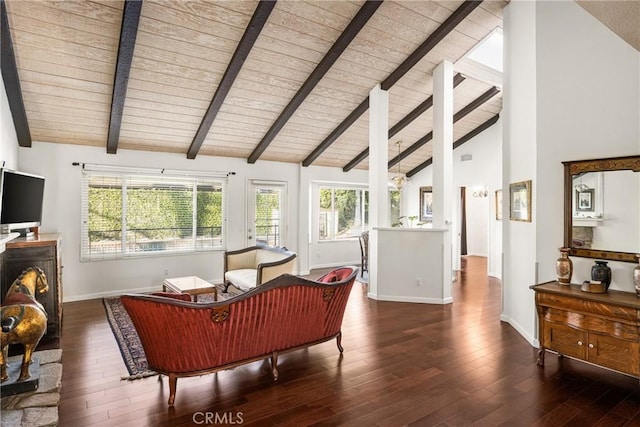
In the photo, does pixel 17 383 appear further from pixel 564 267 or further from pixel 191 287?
pixel 564 267

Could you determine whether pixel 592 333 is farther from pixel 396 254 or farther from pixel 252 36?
pixel 252 36

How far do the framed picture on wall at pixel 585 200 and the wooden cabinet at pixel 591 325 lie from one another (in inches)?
29.1

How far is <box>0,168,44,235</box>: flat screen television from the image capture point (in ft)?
11.1

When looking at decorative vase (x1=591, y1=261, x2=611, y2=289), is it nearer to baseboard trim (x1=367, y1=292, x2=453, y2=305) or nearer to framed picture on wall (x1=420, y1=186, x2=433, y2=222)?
baseboard trim (x1=367, y1=292, x2=453, y2=305)

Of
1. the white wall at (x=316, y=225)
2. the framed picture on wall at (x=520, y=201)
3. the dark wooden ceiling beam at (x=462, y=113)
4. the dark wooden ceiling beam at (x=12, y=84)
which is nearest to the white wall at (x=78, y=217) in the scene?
the dark wooden ceiling beam at (x=12, y=84)

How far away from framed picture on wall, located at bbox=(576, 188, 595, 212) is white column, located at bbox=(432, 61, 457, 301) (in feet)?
6.91

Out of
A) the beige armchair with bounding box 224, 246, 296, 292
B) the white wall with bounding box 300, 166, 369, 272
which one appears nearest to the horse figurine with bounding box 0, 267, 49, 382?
the beige armchair with bounding box 224, 246, 296, 292

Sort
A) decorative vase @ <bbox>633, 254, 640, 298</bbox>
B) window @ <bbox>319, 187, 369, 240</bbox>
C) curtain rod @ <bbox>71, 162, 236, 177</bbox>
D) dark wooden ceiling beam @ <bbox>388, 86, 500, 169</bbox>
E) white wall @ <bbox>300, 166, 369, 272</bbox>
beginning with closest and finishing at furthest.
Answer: decorative vase @ <bbox>633, 254, 640, 298</bbox>, curtain rod @ <bbox>71, 162, 236, 177</bbox>, dark wooden ceiling beam @ <bbox>388, 86, 500, 169</bbox>, white wall @ <bbox>300, 166, 369, 272</bbox>, window @ <bbox>319, 187, 369, 240</bbox>

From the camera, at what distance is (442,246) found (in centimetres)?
543

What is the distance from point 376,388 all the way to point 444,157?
12.2ft

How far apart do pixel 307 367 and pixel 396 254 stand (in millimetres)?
2817

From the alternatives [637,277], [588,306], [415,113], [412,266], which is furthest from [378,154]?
[637,277]

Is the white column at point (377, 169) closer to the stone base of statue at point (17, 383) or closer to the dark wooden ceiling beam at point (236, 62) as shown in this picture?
the dark wooden ceiling beam at point (236, 62)

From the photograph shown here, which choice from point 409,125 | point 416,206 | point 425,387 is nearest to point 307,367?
point 425,387
